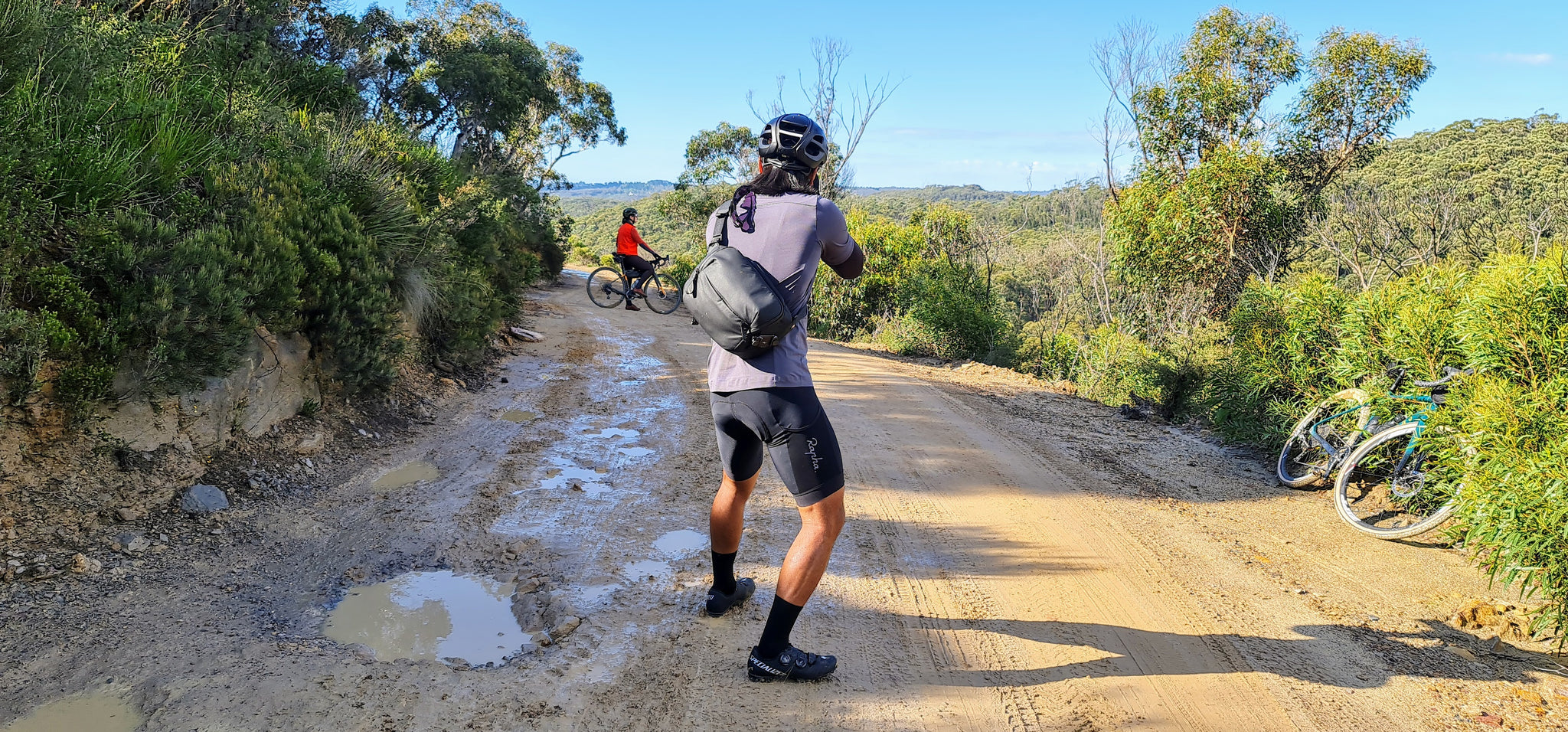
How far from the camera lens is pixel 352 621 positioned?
3.13 meters

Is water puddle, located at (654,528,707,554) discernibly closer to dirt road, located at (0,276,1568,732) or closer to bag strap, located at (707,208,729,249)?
dirt road, located at (0,276,1568,732)

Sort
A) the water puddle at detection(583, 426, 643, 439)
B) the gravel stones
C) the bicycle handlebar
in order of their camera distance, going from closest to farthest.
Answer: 1. the gravel stones
2. the bicycle handlebar
3. the water puddle at detection(583, 426, 643, 439)

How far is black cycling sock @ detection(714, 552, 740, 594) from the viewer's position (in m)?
3.20

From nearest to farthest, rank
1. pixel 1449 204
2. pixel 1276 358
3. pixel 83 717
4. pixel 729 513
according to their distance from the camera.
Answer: pixel 83 717
pixel 729 513
pixel 1276 358
pixel 1449 204

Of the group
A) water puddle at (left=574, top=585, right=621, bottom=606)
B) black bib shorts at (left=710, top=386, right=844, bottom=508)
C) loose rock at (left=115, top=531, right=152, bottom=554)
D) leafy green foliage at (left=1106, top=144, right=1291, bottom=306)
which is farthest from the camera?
leafy green foliage at (left=1106, top=144, right=1291, bottom=306)

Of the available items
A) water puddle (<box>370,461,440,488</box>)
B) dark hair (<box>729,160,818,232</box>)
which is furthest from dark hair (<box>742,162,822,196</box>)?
water puddle (<box>370,461,440,488</box>)

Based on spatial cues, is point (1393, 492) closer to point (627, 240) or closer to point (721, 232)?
point (721, 232)

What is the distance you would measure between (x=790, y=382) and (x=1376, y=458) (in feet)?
15.2

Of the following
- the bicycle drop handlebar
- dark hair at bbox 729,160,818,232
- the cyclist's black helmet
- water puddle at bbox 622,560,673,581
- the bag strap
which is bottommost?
water puddle at bbox 622,560,673,581

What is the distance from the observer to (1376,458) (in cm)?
516

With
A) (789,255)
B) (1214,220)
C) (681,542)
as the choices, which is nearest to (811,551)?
(789,255)

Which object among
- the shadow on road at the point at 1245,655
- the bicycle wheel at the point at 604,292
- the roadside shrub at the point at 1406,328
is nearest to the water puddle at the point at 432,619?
the shadow on road at the point at 1245,655

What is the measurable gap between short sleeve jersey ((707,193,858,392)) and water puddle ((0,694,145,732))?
2009 millimetres

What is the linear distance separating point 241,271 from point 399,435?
1673 mm
